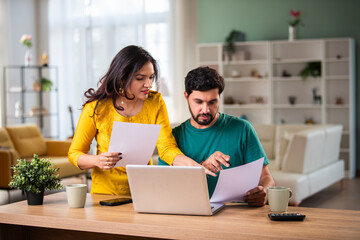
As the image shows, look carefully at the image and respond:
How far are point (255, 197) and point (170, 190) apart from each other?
0.37m

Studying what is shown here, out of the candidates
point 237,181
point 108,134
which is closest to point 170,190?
point 237,181

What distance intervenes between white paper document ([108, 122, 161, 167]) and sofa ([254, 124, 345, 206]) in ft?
10.0

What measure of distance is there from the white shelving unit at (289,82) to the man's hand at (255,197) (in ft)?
18.8

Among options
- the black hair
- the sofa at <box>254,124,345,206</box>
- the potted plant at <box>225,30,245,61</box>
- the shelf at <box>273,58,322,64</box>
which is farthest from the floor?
the black hair

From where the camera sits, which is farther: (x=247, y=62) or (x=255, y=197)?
(x=247, y=62)

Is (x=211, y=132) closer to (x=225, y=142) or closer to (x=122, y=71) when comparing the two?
(x=225, y=142)

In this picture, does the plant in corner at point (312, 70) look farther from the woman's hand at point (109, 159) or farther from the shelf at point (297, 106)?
the woman's hand at point (109, 159)

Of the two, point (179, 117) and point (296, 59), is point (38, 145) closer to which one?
point (179, 117)

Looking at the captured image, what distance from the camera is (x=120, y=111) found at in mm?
2414

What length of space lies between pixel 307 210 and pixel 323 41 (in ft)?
19.3

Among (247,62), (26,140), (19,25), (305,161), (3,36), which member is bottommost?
(305,161)

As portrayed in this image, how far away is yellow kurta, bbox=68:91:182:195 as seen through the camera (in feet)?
7.71

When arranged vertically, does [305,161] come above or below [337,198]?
above

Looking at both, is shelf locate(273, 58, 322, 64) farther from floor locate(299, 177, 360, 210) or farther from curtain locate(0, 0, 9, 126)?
curtain locate(0, 0, 9, 126)
